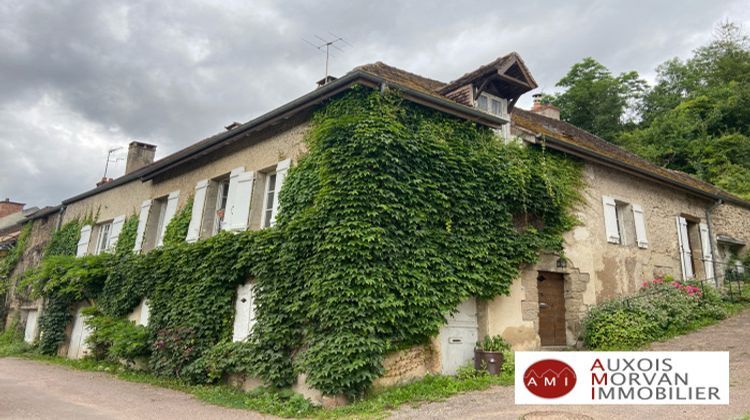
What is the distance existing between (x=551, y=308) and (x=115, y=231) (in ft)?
38.5

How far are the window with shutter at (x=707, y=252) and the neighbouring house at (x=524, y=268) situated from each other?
34 mm

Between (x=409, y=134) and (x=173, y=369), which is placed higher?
(x=409, y=134)

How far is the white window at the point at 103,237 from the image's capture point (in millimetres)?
15141

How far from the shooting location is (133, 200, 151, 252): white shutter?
12680 millimetres

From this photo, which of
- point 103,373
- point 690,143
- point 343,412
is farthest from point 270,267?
point 690,143

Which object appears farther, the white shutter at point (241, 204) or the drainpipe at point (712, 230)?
the drainpipe at point (712, 230)

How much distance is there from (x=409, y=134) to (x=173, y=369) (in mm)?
6339

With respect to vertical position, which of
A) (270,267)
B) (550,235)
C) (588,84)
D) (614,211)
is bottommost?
(270,267)

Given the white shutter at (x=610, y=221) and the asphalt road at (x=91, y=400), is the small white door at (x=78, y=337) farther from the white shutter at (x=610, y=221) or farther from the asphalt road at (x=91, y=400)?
the white shutter at (x=610, y=221)

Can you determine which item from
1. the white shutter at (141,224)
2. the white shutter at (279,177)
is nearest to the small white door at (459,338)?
the white shutter at (279,177)

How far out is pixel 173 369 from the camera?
31.1 feet

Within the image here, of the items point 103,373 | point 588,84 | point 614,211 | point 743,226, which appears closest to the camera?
point 103,373

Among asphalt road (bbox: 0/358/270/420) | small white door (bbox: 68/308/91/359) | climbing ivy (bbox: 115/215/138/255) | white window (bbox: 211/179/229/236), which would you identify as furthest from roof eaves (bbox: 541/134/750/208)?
small white door (bbox: 68/308/91/359)

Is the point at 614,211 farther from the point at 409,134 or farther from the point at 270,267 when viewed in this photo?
the point at 270,267
